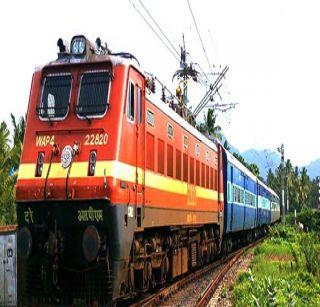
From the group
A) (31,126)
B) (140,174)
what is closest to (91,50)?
(31,126)

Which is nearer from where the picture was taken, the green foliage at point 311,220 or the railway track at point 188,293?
the railway track at point 188,293

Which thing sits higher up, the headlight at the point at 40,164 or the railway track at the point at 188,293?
the headlight at the point at 40,164

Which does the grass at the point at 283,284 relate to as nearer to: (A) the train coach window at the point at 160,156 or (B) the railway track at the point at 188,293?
(B) the railway track at the point at 188,293

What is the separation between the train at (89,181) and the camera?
8.83m

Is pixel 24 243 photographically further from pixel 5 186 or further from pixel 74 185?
pixel 5 186

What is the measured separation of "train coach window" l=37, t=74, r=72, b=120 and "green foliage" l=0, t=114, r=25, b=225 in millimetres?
17959

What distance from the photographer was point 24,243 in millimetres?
9008

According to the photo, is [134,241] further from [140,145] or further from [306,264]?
[306,264]

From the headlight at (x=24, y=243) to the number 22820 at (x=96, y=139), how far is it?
66.6 inches

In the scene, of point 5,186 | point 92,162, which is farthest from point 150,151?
point 5,186

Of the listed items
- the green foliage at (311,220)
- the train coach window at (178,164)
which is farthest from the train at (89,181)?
the green foliage at (311,220)

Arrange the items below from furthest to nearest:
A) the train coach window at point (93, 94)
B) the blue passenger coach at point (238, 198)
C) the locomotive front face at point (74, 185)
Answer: the blue passenger coach at point (238, 198) → the train coach window at point (93, 94) → the locomotive front face at point (74, 185)

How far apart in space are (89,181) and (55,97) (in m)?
1.84

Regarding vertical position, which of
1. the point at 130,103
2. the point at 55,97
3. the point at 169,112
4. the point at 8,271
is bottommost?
the point at 8,271
